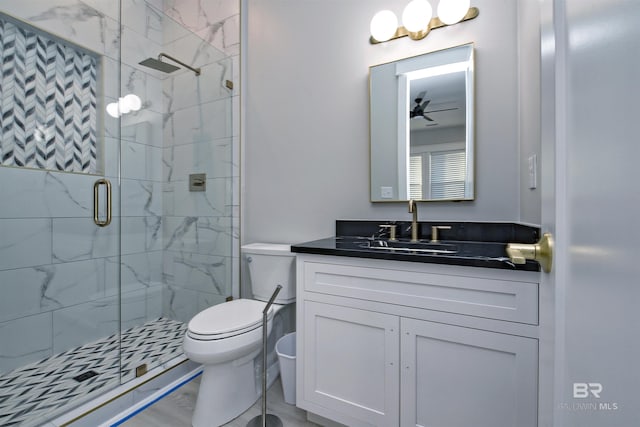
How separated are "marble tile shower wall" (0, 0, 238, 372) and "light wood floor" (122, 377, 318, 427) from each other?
721 mm

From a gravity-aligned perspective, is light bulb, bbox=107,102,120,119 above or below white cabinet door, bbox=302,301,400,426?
above

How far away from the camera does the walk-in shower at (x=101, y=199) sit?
65.2 inches

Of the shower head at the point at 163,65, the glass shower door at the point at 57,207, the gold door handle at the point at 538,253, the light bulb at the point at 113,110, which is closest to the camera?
the gold door handle at the point at 538,253

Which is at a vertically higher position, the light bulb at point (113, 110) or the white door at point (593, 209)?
the light bulb at point (113, 110)

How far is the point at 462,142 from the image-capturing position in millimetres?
1584

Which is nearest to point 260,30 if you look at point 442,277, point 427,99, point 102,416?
point 427,99

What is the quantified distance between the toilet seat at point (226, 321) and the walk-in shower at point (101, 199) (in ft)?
1.84

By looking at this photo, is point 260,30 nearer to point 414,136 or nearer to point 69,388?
point 414,136

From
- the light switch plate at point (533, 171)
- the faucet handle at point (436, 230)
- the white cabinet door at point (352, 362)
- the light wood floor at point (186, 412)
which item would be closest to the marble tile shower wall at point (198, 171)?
the light wood floor at point (186, 412)

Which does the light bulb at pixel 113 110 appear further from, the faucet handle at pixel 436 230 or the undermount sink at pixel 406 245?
the faucet handle at pixel 436 230

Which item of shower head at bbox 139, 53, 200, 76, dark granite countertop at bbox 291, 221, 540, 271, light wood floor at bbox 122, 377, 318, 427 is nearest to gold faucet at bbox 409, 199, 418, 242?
dark granite countertop at bbox 291, 221, 540, 271

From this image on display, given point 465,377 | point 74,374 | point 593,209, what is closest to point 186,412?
point 74,374

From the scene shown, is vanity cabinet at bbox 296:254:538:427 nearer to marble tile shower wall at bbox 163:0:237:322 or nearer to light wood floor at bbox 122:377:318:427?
light wood floor at bbox 122:377:318:427

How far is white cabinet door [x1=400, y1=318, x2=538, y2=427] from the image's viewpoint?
0.98m
